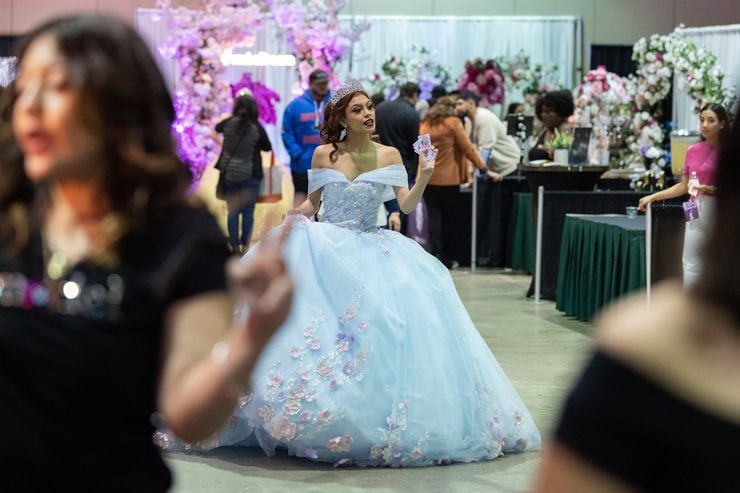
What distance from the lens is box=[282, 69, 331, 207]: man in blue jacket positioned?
35.5 feet

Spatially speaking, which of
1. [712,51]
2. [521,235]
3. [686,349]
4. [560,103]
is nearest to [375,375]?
[686,349]

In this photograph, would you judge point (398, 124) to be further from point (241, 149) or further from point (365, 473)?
point (365, 473)

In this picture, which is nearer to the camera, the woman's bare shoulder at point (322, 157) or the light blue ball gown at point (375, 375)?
the light blue ball gown at point (375, 375)

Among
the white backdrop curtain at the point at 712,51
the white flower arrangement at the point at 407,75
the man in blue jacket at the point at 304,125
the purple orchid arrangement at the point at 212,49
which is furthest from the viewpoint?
the white flower arrangement at the point at 407,75

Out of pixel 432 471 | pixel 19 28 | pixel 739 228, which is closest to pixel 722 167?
pixel 739 228

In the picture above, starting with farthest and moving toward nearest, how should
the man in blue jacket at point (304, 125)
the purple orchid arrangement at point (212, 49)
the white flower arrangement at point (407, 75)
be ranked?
the white flower arrangement at point (407, 75) → the purple orchid arrangement at point (212, 49) → the man in blue jacket at point (304, 125)

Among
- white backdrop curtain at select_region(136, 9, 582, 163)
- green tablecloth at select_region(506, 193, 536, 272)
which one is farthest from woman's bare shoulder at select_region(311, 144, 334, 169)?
white backdrop curtain at select_region(136, 9, 582, 163)

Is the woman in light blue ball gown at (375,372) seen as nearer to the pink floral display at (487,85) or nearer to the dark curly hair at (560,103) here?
the dark curly hair at (560,103)

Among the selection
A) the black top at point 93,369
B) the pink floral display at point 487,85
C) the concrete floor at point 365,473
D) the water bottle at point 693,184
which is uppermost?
the pink floral display at point 487,85

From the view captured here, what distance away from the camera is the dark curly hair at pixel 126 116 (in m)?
1.55

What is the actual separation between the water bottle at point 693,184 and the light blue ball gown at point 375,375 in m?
2.32

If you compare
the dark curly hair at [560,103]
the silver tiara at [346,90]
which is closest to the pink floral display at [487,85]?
the dark curly hair at [560,103]

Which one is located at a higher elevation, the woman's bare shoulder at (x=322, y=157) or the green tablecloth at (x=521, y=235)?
the woman's bare shoulder at (x=322, y=157)

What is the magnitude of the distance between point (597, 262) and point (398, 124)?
252 cm
